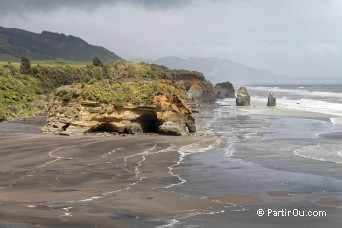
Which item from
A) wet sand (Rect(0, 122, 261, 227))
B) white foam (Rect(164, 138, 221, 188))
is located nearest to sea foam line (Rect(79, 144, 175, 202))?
wet sand (Rect(0, 122, 261, 227))

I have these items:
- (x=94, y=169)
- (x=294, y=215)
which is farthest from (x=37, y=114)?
(x=294, y=215)

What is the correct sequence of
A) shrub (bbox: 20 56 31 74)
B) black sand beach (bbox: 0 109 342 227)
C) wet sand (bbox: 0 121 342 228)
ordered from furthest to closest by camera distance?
shrub (bbox: 20 56 31 74) → black sand beach (bbox: 0 109 342 227) → wet sand (bbox: 0 121 342 228)

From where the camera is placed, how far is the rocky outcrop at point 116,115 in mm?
38062

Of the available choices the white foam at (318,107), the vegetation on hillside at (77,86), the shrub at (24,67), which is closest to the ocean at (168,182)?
the vegetation on hillside at (77,86)

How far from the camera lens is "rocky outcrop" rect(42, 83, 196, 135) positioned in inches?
1499

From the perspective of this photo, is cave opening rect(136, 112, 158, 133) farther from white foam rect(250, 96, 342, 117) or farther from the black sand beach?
white foam rect(250, 96, 342, 117)

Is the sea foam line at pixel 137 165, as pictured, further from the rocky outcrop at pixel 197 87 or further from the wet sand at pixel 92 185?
the rocky outcrop at pixel 197 87

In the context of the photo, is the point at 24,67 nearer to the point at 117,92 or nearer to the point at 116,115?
the point at 117,92

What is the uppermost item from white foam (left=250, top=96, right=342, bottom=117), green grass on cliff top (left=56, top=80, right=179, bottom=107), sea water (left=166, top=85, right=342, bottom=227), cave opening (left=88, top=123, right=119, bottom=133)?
green grass on cliff top (left=56, top=80, right=179, bottom=107)

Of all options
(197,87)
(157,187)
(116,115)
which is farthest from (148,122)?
(197,87)

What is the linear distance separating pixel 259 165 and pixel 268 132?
1863 cm

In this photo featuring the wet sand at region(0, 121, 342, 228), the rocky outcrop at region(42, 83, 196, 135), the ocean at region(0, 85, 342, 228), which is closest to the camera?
the wet sand at region(0, 121, 342, 228)

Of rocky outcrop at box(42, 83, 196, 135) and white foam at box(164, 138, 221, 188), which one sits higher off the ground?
rocky outcrop at box(42, 83, 196, 135)

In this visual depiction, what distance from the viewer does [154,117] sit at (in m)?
40.2
